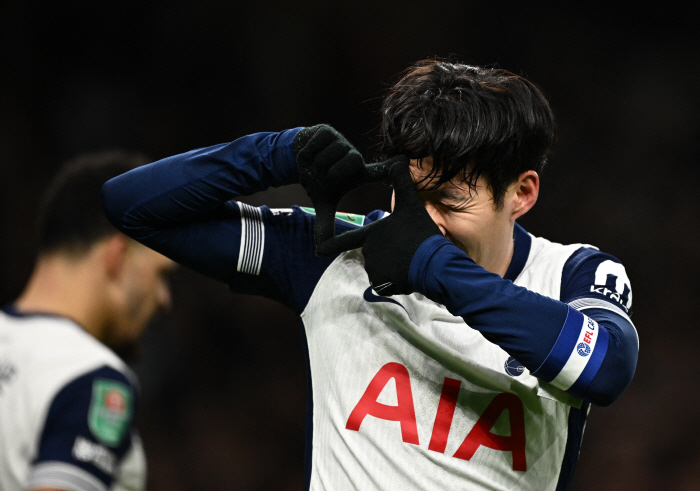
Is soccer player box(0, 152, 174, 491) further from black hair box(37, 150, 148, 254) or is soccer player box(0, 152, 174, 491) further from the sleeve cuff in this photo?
the sleeve cuff

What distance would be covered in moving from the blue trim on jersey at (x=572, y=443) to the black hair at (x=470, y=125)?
1.37 ft

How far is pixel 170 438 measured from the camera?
318cm

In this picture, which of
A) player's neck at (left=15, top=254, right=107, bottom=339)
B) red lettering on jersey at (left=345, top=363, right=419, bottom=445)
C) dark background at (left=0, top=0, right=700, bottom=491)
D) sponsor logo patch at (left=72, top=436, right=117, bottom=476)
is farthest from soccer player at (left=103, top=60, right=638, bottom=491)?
dark background at (left=0, top=0, right=700, bottom=491)

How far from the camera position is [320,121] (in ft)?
Result: 11.1

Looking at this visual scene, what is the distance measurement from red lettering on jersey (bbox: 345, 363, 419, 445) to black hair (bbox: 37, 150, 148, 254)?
52 cm

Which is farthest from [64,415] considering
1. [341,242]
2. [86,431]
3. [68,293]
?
[341,242]

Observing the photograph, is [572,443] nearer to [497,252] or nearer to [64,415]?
[497,252]

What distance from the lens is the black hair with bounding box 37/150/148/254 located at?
1.07 metres

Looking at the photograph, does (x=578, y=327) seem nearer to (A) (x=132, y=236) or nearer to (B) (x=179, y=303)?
(A) (x=132, y=236)

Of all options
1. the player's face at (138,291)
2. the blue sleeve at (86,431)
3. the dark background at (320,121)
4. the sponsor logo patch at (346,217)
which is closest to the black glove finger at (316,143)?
the sponsor logo patch at (346,217)

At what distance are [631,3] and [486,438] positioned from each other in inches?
112

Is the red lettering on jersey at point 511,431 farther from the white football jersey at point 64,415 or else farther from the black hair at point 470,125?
the white football jersey at point 64,415

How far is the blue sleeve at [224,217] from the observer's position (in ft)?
3.77

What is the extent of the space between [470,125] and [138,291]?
2.07 feet
